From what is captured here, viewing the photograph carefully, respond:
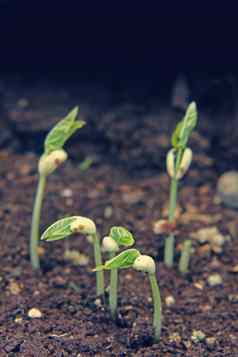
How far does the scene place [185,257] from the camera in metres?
1.63

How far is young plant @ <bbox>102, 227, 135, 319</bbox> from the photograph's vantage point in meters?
1.27

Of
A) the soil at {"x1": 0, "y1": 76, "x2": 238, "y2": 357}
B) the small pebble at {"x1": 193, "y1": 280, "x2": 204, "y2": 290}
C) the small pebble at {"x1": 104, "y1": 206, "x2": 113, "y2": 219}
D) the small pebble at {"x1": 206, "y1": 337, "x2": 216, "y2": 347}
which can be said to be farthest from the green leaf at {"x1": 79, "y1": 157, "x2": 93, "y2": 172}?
the small pebble at {"x1": 206, "y1": 337, "x2": 216, "y2": 347}

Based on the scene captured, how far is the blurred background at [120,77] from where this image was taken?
1985mm

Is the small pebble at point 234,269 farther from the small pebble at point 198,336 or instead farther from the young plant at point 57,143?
the young plant at point 57,143

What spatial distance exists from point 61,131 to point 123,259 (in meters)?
0.48

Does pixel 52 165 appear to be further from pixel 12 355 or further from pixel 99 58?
pixel 99 58

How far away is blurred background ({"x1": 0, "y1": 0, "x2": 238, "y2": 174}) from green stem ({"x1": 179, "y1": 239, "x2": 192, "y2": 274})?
0.55m

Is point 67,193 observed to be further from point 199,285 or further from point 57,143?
point 199,285

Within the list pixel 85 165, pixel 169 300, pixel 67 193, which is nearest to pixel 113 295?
pixel 169 300

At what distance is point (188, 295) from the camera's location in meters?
1.56

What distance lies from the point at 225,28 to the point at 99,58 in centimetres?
52

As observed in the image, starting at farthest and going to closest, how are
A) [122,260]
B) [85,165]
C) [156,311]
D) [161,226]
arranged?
1. [85,165]
2. [161,226]
3. [156,311]
4. [122,260]

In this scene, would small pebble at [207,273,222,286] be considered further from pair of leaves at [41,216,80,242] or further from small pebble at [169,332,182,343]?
pair of leaves at [41,216,80,242]

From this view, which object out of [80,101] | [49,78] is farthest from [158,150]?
[49,78]
